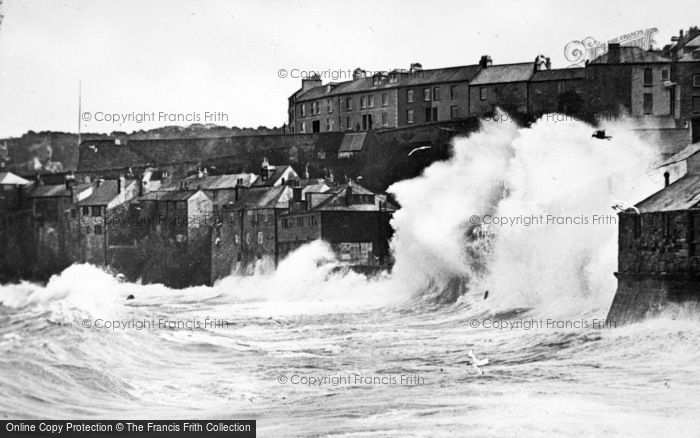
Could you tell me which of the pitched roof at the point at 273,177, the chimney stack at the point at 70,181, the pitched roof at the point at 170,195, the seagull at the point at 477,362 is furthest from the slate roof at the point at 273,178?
the seagull at the point at 477,362

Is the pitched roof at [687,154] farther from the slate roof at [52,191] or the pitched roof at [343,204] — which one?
the pitched roof at [343,204]

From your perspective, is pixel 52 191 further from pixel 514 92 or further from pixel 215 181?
pixel 514 92

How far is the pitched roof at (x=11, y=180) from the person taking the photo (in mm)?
22837

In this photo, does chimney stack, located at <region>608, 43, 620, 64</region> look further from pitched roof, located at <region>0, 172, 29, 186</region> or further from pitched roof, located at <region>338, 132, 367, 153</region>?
pitched roof, located at <region>0, 172, 29, 186</region>

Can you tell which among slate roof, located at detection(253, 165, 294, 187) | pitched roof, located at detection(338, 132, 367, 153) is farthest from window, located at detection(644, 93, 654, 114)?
slate roof, located at detection(253, 165, 294, 187)

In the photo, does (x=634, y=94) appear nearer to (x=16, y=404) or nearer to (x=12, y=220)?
(x=12, y=220)

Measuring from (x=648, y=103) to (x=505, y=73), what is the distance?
8224 mm

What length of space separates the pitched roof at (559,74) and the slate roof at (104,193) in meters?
19.4

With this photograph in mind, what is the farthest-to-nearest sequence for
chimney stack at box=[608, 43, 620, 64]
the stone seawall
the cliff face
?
chimney stack at box=[608, 43, 620, 64] < the cliff face < the stone seawall

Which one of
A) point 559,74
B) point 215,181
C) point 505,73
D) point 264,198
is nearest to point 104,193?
point 264,198

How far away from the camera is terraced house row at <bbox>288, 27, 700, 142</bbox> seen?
139 ft

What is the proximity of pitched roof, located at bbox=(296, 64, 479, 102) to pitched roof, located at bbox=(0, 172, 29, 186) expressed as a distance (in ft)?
97.5

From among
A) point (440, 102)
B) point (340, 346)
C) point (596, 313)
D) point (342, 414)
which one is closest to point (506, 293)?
point (596, 313)

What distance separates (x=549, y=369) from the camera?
61.5 ft
